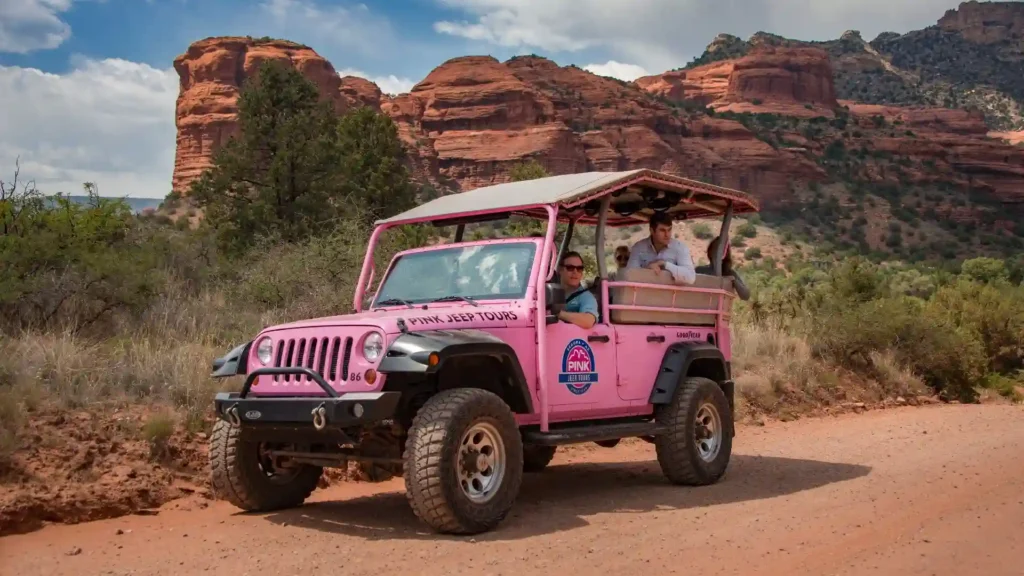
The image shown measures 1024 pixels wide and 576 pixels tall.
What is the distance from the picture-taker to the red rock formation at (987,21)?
433ft

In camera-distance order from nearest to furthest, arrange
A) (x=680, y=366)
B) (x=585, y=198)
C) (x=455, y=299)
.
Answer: (x=455, y=299) → (x=585, y=198) → (x=680, y=366)

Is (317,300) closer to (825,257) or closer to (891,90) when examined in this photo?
(825,257)

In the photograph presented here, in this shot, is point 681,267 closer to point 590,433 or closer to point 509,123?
point 590,433

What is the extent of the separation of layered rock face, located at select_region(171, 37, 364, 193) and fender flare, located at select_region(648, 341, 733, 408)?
84.9 meters

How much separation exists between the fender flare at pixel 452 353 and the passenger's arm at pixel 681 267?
7.73ft

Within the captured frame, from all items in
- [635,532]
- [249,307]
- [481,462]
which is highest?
[249,307]

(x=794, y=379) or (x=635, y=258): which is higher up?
(x=635, y=258)

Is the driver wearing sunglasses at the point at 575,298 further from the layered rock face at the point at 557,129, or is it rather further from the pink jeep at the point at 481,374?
the layered rock face at the point at 557,129

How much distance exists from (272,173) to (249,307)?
10686 millimetres

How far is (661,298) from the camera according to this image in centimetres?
839

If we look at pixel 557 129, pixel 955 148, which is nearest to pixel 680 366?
pixel 557 129

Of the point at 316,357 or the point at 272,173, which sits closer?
the point at 316,357

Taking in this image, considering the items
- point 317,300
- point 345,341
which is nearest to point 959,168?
point 317,300

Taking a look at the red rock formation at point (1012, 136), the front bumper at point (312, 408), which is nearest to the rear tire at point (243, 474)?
the front bumper at point (312, 408)
